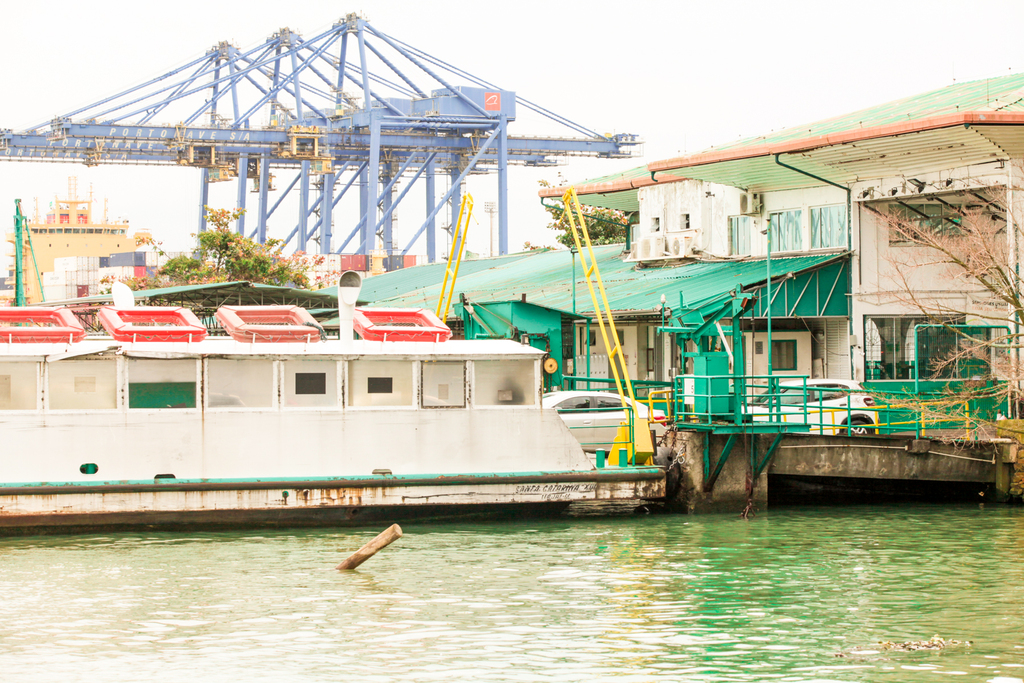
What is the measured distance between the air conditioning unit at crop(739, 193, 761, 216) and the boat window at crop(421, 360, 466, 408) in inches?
660

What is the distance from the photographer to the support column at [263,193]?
8141 cm

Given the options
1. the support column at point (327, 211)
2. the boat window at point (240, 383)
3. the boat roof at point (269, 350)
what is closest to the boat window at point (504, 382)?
the boat roof at point (269, 350)

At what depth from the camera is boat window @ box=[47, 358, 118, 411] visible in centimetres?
1800

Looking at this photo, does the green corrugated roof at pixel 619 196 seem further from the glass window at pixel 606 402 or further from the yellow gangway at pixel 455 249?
the glass window at pixel 606 402

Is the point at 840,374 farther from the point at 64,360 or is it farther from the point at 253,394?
the point at 64,360

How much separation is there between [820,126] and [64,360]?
880 inches

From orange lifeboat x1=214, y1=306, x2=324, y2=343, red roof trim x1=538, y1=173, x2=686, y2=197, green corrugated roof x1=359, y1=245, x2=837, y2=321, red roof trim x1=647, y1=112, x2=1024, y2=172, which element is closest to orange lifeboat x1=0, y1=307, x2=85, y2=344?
orange lifeboat x1=214, y1=306, x2=324, y2=343

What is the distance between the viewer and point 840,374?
30.9m

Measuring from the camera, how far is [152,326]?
1886 cm

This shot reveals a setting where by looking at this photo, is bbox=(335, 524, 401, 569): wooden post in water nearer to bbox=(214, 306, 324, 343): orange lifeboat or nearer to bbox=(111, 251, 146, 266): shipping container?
bbox=(214, 306, 324, 343): orange lifeboat

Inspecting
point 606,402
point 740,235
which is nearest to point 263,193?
point 740,235

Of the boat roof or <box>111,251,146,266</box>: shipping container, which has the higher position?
<box>111,251,146,266</box>: shipping container

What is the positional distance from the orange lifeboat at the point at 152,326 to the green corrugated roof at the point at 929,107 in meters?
16.0

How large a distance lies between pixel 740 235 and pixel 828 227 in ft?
12.8
